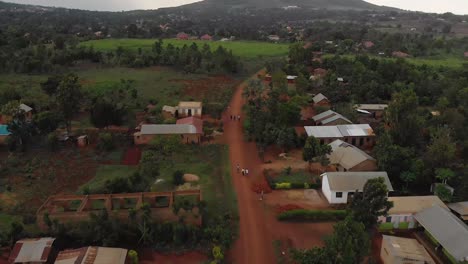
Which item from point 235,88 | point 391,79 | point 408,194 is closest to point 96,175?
point 408,194

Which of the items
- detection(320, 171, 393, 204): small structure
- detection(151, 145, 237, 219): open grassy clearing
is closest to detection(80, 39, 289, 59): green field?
detection(151, 145, 237, 219): open grassy clearing

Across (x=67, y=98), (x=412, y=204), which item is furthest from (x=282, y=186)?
(x=67, y=98)

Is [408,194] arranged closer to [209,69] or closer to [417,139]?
[417,139]

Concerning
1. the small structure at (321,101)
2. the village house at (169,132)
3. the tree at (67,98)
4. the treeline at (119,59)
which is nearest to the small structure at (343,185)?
the village house at (169,132)

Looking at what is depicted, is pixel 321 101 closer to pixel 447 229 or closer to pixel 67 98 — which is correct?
pixel 447 229

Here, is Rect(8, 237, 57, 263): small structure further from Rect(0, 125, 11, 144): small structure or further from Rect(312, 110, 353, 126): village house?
Rect(312, 110, 353, 126): village house

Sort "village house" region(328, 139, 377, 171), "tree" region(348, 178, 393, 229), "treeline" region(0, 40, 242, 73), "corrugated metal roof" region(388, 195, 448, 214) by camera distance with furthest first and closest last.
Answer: "treeline" region(0, 40, 242, 73)
"village house" region(328, 139, 377, 171)
"corrugated metal roof" region(388, 195, 448, 214)
"tree" region(348, 178, 393, 229)
